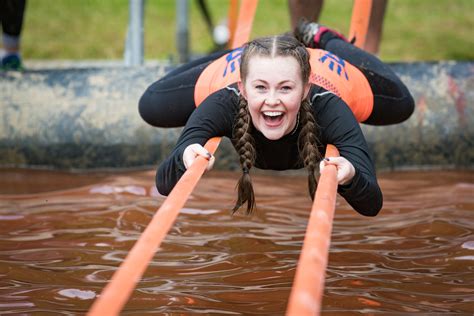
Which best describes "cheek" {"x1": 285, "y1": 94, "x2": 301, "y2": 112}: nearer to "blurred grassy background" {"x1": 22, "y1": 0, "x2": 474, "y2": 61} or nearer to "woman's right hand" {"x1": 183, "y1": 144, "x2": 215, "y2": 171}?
"woman's right hand" {"x1": 183, "y1": 144, "x2": 215, "y2": 171}

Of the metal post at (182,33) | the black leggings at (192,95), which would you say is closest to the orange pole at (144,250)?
the black leggings at (192,95)

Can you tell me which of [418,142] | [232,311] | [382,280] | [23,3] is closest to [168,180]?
[232,311]

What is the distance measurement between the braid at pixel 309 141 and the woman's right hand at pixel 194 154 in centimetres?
33

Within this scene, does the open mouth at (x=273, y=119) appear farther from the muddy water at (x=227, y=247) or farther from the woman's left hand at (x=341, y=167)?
the muddy water at (x=227, y=247)

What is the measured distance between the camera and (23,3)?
5.10 metres

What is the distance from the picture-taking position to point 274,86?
8.99 ft

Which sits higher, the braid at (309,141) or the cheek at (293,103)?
the cheek at (293,103)

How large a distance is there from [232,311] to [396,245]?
0.97 m

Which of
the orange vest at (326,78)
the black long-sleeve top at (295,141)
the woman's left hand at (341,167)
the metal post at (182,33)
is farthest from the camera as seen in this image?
the metal post at (182,33)

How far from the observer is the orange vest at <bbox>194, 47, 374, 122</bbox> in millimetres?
3290

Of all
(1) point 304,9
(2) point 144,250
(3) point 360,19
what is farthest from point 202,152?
(1) point 304,9

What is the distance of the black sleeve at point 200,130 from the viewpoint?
9.36ft

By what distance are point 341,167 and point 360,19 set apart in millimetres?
1493

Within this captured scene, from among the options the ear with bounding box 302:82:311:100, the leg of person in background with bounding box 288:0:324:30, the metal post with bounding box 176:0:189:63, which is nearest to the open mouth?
the ear with bounding box 302:82:311:100
